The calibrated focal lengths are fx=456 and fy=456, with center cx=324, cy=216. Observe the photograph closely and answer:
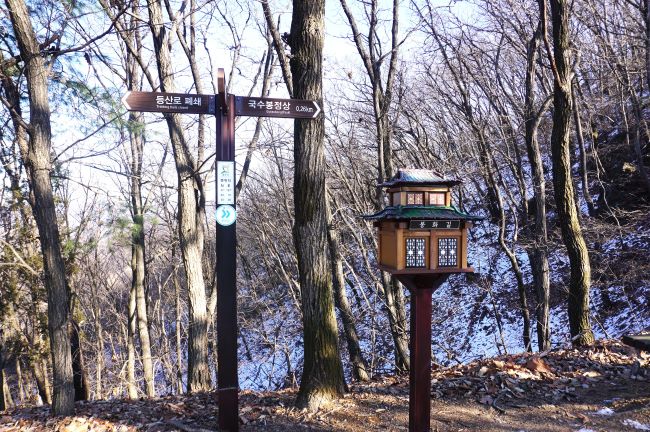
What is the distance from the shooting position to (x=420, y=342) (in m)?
3.69

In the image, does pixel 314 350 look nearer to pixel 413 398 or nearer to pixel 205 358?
pixel 413 398

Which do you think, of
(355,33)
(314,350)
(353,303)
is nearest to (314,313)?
(314,350)

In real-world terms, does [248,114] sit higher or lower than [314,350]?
higher

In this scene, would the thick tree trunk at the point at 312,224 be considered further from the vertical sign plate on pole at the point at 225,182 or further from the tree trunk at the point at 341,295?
the tree trunk at the point at 341,295

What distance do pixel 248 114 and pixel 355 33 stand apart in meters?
6.21

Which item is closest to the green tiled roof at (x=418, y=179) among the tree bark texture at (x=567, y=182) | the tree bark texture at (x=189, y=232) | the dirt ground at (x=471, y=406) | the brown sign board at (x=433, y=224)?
the brown sign board at (x=433, y=224)

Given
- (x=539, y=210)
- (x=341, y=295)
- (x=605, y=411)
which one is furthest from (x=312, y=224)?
(x=539, y=210)

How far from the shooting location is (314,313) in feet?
15.4

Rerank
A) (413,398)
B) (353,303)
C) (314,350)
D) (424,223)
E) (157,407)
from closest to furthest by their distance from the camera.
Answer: (424,223), (413,398), (314,350), (157,407), (353,303)

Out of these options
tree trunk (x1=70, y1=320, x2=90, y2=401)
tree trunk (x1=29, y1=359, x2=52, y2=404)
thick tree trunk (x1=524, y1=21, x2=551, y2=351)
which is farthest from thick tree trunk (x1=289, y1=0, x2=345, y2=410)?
tree trunk (x1=29, y1=359, x2=52, y2=404)

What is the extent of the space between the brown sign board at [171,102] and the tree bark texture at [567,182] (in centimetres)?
495

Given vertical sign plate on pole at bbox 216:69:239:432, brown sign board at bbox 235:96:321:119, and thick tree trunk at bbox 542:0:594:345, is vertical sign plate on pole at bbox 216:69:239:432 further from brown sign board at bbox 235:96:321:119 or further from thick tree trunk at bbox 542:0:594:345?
thick tree trunk at bbox 542:0:594:345

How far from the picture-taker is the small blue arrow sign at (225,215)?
12.9ft

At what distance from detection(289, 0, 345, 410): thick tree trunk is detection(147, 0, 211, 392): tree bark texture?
12.2 feet
